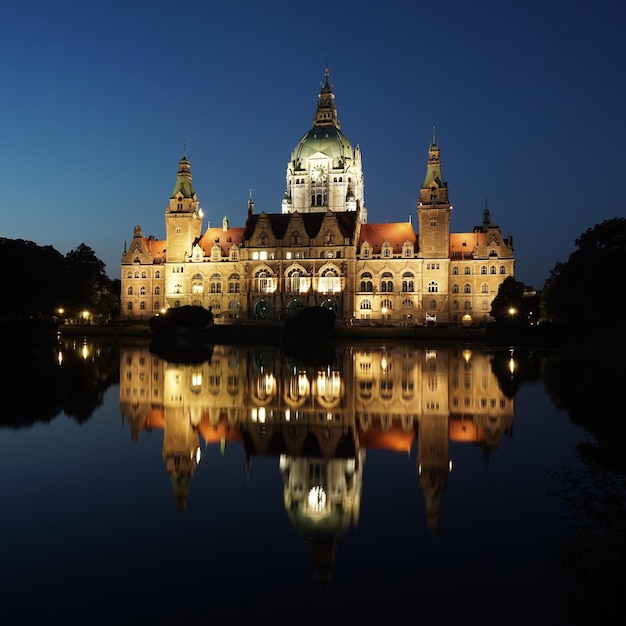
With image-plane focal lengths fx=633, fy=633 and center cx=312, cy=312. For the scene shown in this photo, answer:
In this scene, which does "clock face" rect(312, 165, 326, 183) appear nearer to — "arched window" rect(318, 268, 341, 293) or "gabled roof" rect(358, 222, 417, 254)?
"gabled roof" rect(358, 222, 417, 254)

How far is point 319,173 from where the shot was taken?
121 meters

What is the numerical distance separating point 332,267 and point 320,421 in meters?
81.8

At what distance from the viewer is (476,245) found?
3954 inches

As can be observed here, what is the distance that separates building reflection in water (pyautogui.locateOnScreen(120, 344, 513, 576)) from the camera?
10289 millimetres

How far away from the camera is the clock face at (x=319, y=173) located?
397 ft

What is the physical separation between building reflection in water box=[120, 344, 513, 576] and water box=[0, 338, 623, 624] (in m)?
0.07

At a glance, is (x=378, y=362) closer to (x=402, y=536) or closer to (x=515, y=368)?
(x=515, y=368)

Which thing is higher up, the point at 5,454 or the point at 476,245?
the point at 476,245

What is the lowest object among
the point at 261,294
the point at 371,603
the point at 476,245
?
the point at 371,603

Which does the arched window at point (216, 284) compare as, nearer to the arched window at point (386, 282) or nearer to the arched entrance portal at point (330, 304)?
the arched entrance portal at point (330, 304)

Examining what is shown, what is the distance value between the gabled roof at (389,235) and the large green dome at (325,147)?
22.2 meters

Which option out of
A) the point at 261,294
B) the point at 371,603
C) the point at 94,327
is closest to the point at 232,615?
the point at 371,603

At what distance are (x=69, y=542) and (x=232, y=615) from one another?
2.95 metres

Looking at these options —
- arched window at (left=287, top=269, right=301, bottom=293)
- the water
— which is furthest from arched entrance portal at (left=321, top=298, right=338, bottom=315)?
the water
